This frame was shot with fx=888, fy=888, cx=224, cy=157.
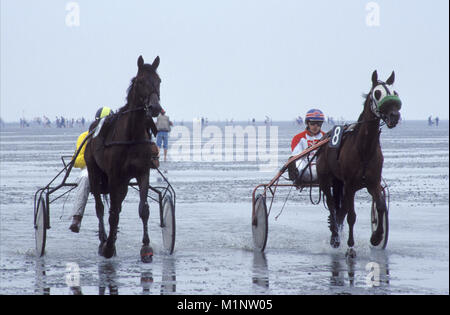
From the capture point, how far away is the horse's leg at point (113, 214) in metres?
10.4

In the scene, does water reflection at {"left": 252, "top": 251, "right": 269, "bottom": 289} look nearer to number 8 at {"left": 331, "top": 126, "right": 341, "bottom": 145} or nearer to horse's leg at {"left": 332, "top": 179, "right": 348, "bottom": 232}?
horse's leg at {"left": 332, "top": 179, "right": 348, "bottom": 232}

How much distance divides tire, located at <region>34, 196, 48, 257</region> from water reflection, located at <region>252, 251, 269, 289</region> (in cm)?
254

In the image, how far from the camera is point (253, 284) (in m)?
8.70

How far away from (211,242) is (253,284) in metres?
3.28

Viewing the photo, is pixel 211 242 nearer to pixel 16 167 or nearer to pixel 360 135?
pixel 360 135

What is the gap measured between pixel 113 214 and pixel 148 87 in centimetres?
164

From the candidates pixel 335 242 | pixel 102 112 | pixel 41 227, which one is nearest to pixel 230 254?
pixel 335 242

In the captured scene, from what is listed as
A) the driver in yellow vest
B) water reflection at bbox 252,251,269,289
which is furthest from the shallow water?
the driver in yellow vest

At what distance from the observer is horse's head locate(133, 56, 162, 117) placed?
9.84 m

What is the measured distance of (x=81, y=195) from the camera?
11.0 m

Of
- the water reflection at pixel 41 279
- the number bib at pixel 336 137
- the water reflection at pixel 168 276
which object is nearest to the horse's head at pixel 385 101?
the number bib at pixel 336 137

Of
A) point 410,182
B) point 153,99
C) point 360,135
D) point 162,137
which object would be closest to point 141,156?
point 153,99

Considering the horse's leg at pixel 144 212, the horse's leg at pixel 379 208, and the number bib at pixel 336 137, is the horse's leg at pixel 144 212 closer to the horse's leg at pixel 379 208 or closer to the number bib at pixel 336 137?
the number bib at pixel 336 137

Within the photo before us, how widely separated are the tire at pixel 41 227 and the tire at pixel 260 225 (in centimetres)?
262
